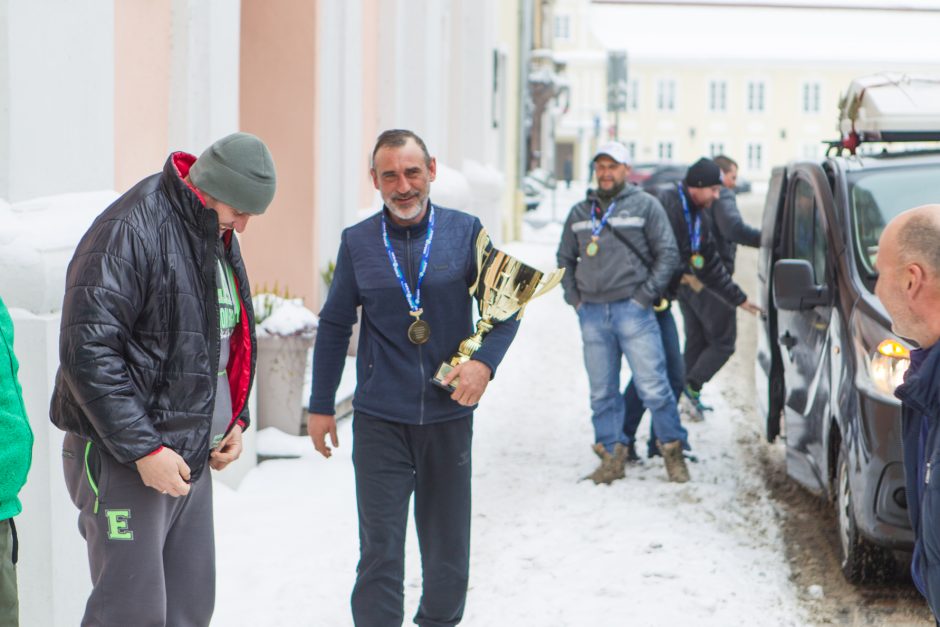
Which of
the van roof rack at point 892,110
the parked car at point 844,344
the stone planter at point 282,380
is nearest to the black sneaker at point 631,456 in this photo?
the parked car at point 844,344

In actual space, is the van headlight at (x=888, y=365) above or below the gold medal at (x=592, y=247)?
below

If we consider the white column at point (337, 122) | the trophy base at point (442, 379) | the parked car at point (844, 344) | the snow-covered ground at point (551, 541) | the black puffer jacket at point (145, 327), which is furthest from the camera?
the white column at point (337, 122)

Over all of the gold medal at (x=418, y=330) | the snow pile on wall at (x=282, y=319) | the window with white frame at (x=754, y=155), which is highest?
the gold medal at (x=418, y=330)

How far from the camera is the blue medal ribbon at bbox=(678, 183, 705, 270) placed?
31.1 ft

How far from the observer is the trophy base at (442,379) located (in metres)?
4.76

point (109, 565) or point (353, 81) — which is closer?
point (109, 565)

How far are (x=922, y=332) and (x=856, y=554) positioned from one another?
10.7ft

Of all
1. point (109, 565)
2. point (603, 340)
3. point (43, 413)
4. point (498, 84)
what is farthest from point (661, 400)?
point (498, 84)

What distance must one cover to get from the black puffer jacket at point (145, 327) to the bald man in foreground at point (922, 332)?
178 centimetres

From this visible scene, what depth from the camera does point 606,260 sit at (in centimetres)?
816

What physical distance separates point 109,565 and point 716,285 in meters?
6.42

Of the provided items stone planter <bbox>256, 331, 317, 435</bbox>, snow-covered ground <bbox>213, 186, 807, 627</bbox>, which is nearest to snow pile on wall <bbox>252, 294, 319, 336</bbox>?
stone planter <bbox>256, 331, 317, 435</bbox>

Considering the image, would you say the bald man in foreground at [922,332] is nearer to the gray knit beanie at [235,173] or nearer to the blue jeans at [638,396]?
the gray knit beanie at [235,173]

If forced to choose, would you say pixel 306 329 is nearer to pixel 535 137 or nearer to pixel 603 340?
pixel 603 340
